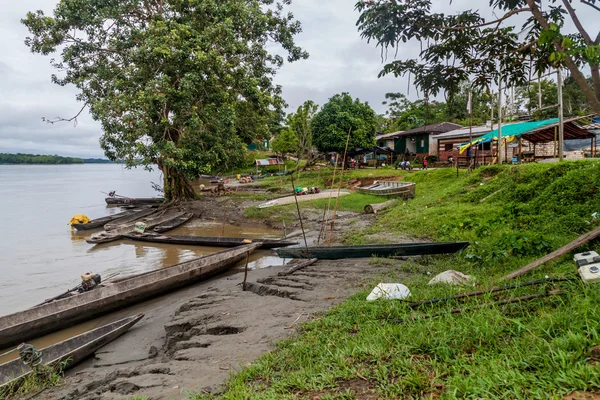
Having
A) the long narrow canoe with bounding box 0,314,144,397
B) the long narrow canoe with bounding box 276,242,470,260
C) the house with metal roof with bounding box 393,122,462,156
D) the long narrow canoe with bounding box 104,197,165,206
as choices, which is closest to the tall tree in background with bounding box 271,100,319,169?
the house with metal roof with bounding box 393,122,462,156

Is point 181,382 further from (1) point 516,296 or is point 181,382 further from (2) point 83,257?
(2) point 83,257

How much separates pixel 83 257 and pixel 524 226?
13763 mm

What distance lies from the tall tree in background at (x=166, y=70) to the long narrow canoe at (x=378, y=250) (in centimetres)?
1013

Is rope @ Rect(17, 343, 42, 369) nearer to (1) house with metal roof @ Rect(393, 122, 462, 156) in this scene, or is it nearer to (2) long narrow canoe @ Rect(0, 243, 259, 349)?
(2) long narrow canoe @ Rect(0, 243, 259, 349)

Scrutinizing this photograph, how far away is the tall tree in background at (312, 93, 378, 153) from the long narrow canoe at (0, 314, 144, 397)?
2693 cm

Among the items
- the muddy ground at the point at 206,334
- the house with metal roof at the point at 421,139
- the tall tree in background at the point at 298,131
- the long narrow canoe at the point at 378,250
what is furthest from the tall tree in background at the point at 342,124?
the muddy ground at the point at 206,334

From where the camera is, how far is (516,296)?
3.75 metres

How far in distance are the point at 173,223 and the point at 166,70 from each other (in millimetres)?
7140

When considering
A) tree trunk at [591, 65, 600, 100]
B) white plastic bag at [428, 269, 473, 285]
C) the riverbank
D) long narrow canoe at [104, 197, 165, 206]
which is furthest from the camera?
long narrow canoe at [104, 197, 165, 206]

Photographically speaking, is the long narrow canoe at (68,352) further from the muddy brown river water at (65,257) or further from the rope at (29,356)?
the muddy brown river water at (65,257)

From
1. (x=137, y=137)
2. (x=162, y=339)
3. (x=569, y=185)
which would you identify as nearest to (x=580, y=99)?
(x=569, y=185)

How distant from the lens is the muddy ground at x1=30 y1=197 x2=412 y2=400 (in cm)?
372

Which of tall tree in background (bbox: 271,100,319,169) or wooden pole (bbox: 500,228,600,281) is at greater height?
tall tree in background (bbox: 271,100,319,169)

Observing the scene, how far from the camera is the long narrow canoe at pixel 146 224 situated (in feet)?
46.9
